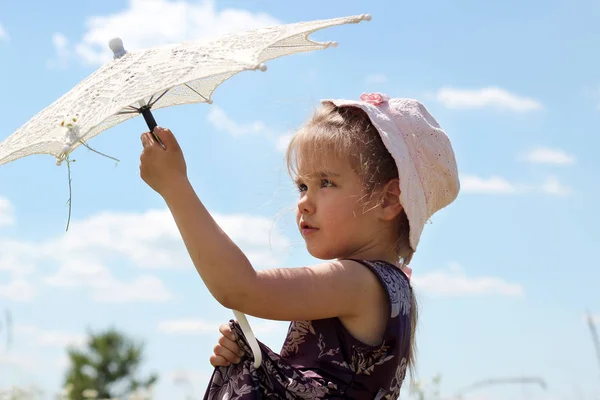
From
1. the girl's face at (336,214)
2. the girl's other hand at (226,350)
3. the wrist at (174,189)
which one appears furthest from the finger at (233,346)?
the wrist at (174,189)

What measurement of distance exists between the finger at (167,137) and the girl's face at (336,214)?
0.54 meters

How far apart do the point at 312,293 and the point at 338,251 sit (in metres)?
0.33

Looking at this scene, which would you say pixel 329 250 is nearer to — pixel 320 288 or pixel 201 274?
pixel 320 288

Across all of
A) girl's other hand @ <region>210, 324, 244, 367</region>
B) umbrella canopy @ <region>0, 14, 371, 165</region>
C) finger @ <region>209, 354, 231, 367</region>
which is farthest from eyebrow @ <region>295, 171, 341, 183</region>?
finger @ <region>209, 354, 231, 367</region>

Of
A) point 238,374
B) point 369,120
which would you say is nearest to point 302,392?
point 238,374

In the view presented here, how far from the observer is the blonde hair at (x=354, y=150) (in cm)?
306

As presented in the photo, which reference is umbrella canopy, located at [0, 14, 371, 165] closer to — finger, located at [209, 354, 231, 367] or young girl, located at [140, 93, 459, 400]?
young girl, located at [140, 93, 459, 400]

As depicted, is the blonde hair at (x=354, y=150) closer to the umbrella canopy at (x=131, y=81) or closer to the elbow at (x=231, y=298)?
the umbrella canopy at (x=131, y=81)

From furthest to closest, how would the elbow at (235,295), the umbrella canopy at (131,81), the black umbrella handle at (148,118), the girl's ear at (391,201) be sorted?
the girl's ear at (391,201), the black umbrella handle at (148,118), the elbow at (235,295), the umbrella canopy at (131,81)

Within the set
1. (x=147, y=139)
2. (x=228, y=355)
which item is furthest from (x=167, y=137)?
(x=228, y=355)

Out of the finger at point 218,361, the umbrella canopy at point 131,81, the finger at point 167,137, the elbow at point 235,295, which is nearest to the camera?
the umbrella canopy at point 131,81

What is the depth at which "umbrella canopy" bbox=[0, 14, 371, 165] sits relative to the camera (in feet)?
8.15

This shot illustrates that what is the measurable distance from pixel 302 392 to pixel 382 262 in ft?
1.81

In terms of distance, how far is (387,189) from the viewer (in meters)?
3.11
